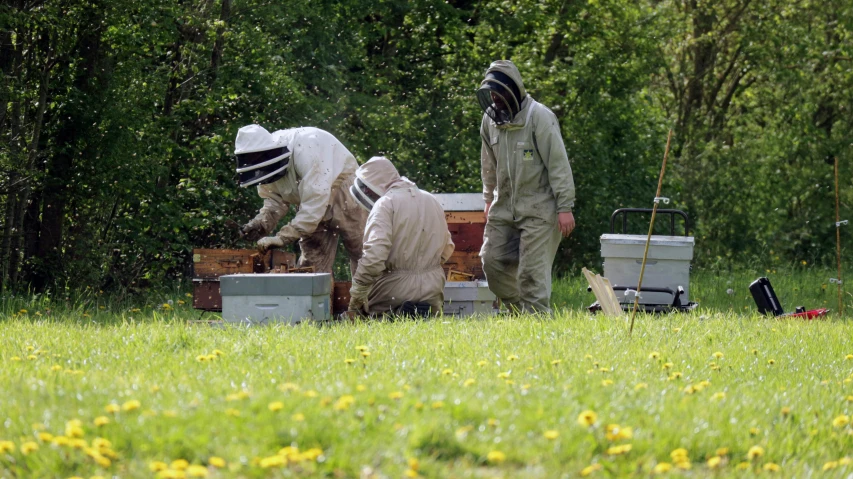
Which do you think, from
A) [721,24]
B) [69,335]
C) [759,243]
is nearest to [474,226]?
[69,335]

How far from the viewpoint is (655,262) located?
31.8 ft

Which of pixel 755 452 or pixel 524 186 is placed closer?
pixel 755 452

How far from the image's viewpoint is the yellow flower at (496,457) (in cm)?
380

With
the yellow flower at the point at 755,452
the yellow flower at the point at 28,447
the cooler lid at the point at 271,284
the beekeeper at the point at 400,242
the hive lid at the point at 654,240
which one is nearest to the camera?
the yellow flower at the point at 28,447

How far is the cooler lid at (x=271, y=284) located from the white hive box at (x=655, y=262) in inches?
126

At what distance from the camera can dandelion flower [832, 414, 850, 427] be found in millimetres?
4723

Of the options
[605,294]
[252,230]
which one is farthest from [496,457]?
[252,230]

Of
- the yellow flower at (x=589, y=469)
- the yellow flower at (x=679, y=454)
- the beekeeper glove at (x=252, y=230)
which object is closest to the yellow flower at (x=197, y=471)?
the yellow flower at (x=589, y=469)

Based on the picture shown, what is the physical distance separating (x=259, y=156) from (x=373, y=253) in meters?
1.63

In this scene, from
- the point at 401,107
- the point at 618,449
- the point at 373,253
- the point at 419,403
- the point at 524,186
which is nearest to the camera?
the point at 618,449

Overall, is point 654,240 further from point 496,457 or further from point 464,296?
point 496,457

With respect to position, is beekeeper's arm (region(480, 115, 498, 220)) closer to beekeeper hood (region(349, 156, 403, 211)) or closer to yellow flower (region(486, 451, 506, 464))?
beekeeper hood (region(349, 156, 403, 211))

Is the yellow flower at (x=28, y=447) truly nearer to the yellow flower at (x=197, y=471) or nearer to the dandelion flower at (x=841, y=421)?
the yellow flower at (x=197, y=471)

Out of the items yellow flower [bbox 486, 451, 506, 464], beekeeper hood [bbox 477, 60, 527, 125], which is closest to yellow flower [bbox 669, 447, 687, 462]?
yellow flower [bbox 486, 451, 506, 464]
